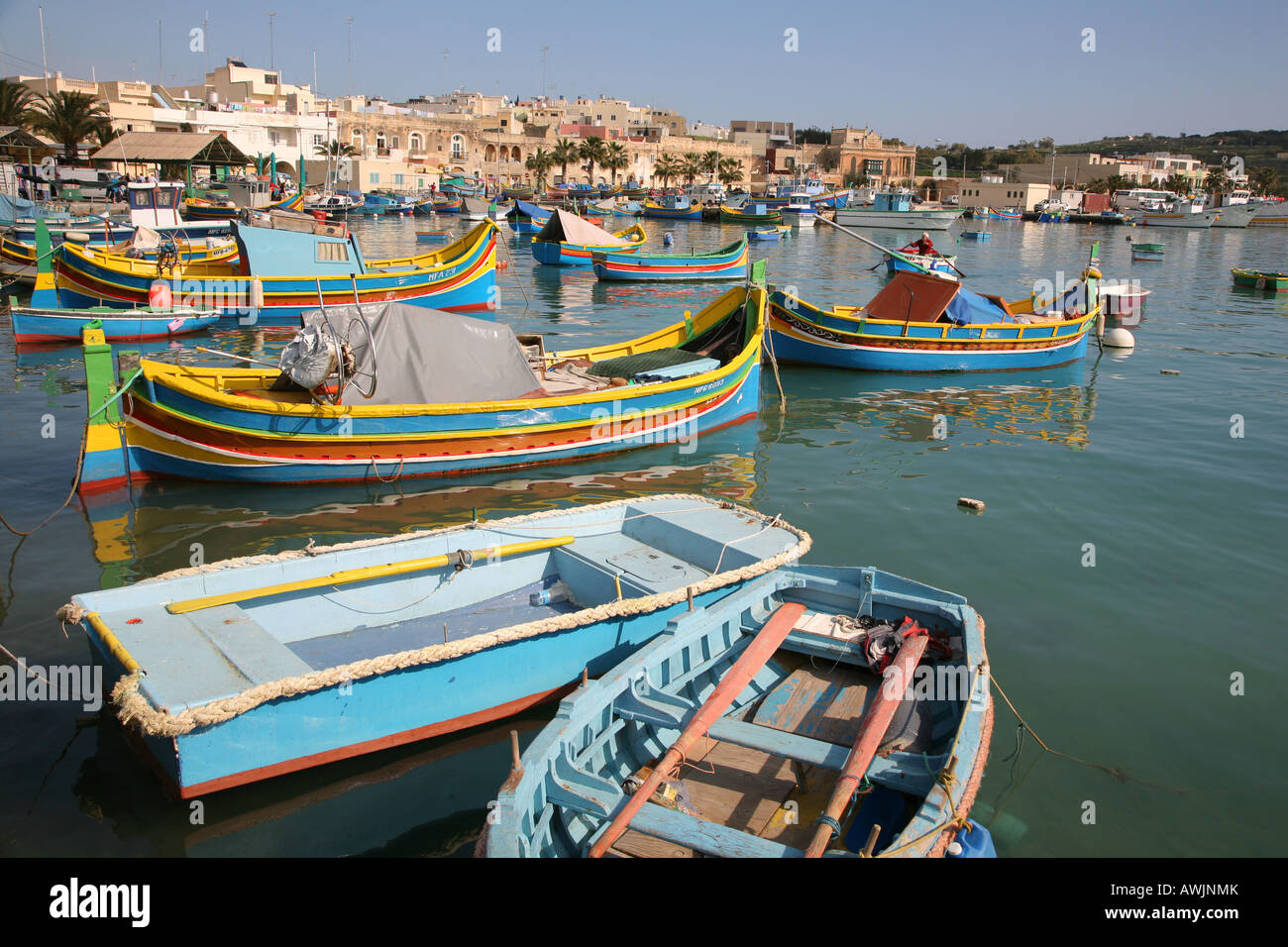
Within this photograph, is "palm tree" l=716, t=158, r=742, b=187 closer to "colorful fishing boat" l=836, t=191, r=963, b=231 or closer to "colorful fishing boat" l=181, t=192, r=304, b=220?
"colorful fishing boat" l=836, t=191, r=963, b=231

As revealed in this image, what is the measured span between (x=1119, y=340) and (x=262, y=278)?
24.0m

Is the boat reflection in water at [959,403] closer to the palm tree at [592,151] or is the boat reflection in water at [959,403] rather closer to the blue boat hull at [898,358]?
the blue boat hull at [898,358]

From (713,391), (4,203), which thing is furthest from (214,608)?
(4,203)

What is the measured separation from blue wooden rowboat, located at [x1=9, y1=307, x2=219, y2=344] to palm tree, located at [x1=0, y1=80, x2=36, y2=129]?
139 ft

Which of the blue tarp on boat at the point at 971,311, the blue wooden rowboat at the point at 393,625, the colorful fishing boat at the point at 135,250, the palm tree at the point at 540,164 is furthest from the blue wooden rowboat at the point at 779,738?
the palm tree at the point at 540,164

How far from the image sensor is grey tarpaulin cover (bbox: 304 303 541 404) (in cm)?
1276

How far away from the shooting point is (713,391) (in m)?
15.2

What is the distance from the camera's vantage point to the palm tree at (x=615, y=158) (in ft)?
348

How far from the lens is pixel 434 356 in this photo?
42.8ft

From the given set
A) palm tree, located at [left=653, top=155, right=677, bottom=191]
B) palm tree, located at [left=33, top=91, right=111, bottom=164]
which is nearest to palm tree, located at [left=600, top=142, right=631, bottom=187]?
palm tree, located at [left=653, top=155, right=677, bottom=191]

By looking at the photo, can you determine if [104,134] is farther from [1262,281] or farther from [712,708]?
[712,708]

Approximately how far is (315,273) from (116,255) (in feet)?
21.7

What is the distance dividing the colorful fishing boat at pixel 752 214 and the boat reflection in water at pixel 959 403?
5506cm
